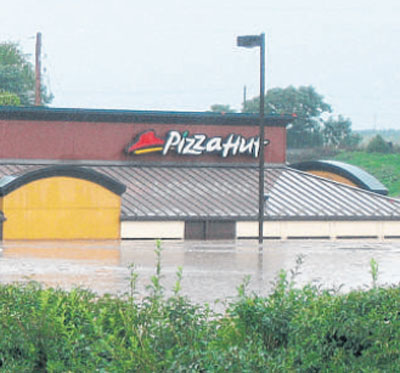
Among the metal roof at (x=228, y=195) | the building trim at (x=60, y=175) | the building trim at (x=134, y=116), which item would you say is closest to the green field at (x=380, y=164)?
the metal roof at (x=228, y=195)

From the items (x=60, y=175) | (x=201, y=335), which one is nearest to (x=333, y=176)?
(x=60, y=175)

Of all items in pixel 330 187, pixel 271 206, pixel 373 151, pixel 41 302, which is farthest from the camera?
pixel 373 151

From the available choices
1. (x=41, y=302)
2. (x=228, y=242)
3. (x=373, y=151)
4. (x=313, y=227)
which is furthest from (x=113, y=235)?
(x=373, y=151)

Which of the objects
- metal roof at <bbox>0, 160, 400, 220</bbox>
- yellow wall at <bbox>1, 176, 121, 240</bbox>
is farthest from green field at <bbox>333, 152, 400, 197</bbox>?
yellow wall at <bbox>1, 176, 121, 240</bbox>

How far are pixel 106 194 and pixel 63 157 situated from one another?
557 cm

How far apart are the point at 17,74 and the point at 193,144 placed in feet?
222

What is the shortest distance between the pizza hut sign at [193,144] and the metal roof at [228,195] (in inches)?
34.3

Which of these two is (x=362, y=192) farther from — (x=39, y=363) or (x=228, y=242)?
(x=39, y=363)

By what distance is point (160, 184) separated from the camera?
158ft

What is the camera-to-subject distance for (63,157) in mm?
48969

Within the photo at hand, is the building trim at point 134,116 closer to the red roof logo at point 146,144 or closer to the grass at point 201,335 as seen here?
the red roof logo at point 146,144

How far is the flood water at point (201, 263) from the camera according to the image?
Answer: 82.8 ft

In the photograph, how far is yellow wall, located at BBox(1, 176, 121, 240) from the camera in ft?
142

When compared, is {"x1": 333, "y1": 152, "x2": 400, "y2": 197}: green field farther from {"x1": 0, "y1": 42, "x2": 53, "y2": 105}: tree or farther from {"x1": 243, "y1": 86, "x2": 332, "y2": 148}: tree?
{"x1": 0, "y1": 42, "x2": 53, "y2": 105}: tree
